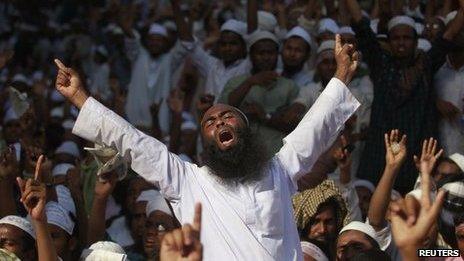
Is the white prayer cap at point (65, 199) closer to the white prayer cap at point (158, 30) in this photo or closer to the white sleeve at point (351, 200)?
the white sleeve at point (351, 200)

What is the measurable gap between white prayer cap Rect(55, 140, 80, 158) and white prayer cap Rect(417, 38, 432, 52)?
9.34ft

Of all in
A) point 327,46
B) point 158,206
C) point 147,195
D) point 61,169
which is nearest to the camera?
point 158,206

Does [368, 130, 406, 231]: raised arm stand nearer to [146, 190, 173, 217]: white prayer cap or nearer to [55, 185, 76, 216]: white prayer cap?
[146, 190, 173, 217]: white prayer cap

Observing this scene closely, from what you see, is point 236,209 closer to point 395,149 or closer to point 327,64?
point 395,149

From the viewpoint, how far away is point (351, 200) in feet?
25.1

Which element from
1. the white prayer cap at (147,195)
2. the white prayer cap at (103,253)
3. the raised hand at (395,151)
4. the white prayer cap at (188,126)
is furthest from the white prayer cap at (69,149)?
the raised hand at (395,151)

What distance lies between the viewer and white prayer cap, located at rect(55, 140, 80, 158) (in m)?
9.66

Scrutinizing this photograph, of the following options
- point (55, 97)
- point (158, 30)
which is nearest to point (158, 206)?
point (158, 30)

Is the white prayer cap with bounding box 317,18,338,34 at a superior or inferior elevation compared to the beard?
superior

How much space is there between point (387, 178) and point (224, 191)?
1125mm

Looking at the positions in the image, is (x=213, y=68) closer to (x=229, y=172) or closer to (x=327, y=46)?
(x=327, y=46)

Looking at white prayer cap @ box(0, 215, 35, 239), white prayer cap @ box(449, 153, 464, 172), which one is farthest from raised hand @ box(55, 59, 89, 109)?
white prayer cap @ box(449, 153, 464, 172)

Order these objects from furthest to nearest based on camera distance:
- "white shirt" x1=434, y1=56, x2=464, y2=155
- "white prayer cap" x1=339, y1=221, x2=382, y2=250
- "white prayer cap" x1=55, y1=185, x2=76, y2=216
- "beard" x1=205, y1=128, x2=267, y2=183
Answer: "white shirt" x1=434, y1=56, x2=464, y2=155 < "white prayer cap" x1=55, y1=185, x2=76, y2=216 < "white prayer cap" x1=339, y1=221, x2=382, y2=250 < "beard" x1=205, y1=128, x2=267, y2=183

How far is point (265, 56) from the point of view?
9.45 metres
